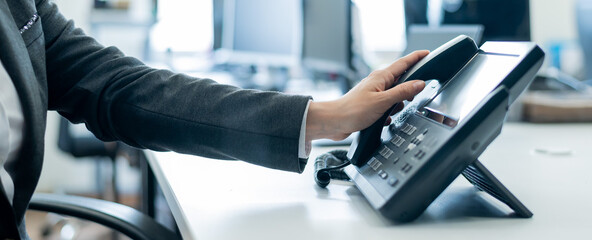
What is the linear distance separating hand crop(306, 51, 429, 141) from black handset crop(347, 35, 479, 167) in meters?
0.01

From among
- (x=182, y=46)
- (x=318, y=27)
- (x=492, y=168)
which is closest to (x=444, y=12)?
(x=318, y=27)

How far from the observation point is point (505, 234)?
0.51 metres

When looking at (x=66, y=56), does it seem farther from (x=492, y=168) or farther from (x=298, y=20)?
(x=298, y=20)

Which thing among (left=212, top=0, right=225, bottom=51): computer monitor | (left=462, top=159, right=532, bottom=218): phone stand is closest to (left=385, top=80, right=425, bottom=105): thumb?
(left=462, top=159, right=532, bottom=218): phone stand

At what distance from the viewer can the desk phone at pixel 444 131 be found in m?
0.51

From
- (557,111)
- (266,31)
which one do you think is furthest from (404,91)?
(266,31)

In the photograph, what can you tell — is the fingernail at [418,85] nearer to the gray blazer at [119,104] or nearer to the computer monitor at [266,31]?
the gray blazer at [119,104]

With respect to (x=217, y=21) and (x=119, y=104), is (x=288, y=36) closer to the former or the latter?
(x=217, y=21)

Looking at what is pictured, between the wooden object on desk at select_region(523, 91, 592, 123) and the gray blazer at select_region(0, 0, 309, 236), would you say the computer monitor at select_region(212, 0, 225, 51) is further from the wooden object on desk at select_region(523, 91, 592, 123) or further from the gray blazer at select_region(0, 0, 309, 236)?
the gray blazer at select_region(0, 0, 309, 236)

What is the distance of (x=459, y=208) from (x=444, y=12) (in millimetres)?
1378

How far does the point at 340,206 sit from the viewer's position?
605mm

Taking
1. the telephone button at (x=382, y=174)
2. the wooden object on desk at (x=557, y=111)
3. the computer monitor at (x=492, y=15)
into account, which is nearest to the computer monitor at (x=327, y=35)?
the computer monitor at (x=492, y=15)

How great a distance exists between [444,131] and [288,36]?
5.68 feet

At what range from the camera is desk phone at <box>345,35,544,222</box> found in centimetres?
51
